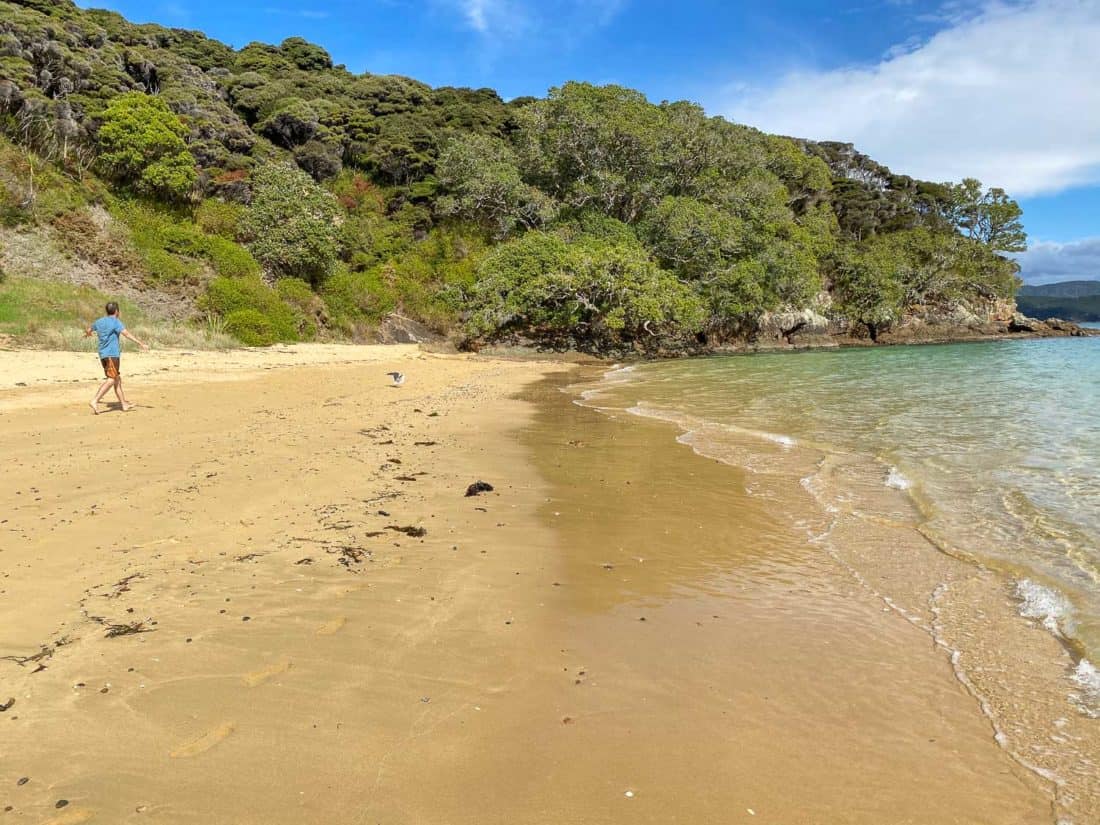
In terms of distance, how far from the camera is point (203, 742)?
2506 millimetres

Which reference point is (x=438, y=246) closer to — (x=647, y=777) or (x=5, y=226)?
(x=5, y=226)

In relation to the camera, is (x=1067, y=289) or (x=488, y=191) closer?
(x=488, y=191)

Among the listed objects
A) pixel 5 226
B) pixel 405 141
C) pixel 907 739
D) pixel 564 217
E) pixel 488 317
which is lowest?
pixel 907 739

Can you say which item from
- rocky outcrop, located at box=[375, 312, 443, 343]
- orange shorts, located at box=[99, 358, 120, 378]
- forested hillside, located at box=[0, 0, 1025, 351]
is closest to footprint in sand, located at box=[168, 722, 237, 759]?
orange shorts, located at box=[99, 358, 120, 378]

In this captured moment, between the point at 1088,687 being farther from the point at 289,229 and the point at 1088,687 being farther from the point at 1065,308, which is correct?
the point at 1065,308

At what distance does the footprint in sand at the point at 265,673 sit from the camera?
9.71 feet

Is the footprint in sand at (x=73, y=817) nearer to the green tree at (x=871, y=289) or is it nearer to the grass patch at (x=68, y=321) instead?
the grass patch at (x=68, y=321)

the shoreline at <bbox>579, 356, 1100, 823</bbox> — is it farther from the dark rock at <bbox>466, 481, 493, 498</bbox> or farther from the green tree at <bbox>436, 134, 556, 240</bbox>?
the green tree at <bbox>436, 134, 556, 240</bbox>

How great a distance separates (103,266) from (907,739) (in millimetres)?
27878

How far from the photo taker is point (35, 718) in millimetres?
2576

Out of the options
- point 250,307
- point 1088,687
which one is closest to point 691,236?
point 250,307

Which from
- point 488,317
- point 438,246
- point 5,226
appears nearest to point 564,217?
point 438,246

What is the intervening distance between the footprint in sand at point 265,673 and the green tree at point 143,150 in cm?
3006

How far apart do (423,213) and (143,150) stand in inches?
545
